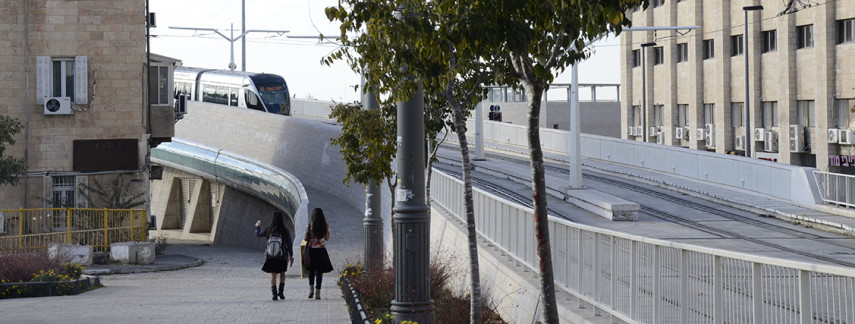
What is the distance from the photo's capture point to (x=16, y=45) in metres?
33.2

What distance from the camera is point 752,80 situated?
162ft

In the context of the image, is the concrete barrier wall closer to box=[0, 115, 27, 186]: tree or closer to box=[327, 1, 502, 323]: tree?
box=[327, 1, 502, 323]: tree

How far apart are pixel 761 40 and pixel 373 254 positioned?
119 feet

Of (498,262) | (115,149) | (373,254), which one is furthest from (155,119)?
(498,262)

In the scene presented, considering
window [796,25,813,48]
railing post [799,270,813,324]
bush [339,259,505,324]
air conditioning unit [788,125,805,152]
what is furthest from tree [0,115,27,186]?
window [796,25,813,48]

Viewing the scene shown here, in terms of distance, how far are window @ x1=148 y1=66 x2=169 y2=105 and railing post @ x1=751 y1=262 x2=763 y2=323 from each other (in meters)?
31.5

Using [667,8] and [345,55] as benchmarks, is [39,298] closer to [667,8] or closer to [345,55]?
[345,55]

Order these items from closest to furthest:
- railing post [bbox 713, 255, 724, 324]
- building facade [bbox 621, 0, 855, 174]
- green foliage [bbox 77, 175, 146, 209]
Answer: railing post [bbox 713, 255, 724, 324]
green foliage [bbox 77, 175, 146, 209]
building facade [bbox 621, 0, 855, 174]

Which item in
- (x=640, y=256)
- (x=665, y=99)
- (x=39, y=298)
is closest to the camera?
(x=640, y=256)

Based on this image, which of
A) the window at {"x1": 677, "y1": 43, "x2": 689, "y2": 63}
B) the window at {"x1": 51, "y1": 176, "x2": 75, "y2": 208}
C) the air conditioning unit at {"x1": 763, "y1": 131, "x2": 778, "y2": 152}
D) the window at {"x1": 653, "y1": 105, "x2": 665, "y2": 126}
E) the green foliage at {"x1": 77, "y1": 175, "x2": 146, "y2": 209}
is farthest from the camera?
the window at {"x1": 653, "y1": 105, "x2": 665, "y2": 126}

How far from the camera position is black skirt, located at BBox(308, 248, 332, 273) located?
1584 cm

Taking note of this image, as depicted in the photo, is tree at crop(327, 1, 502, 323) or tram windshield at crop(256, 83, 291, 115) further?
tram windshield at crop(256, 83, 291, 115)

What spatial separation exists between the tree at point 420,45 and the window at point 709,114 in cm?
4557

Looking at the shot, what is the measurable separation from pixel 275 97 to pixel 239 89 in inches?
73.5
